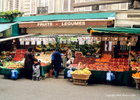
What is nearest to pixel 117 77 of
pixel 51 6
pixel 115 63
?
pixel 115 63

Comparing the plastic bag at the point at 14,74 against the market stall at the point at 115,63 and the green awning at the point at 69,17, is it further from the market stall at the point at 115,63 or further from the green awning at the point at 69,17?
the green awning at the point at 69,17

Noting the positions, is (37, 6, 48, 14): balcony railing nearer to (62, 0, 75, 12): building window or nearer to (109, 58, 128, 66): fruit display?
(62, 0, 75, 12): building window

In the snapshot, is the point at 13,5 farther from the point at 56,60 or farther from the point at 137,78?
the point at 137,78

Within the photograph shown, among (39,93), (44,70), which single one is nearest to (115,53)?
(44,70)

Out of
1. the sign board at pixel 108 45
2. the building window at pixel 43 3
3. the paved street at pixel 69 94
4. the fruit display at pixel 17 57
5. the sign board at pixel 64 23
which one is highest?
the building window at pixel 43 3

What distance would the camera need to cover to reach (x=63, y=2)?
14844 millimetres

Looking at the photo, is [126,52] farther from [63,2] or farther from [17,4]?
[17,4]

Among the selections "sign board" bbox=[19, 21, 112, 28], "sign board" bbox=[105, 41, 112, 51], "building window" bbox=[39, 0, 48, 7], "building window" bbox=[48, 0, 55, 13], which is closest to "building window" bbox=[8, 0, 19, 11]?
"building window" bbox=[39, 0, 48, 7]

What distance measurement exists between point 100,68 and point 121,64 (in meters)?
1.32

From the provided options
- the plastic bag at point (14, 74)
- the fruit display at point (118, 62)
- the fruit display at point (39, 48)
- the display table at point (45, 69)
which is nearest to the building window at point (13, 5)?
the fruit display at point (39, 48)

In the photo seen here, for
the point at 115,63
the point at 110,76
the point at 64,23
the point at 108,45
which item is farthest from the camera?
the point at 64,23

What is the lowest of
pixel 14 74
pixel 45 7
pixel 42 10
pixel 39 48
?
pixel 14 74

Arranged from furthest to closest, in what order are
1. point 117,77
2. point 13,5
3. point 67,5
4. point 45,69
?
1. point 13,5
2. point 67,5
3. point 45,69
4. point 117,77

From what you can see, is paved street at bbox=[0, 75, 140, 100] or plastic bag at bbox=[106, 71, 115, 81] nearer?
paved street at bbox=[0, 75, 140, 100]
